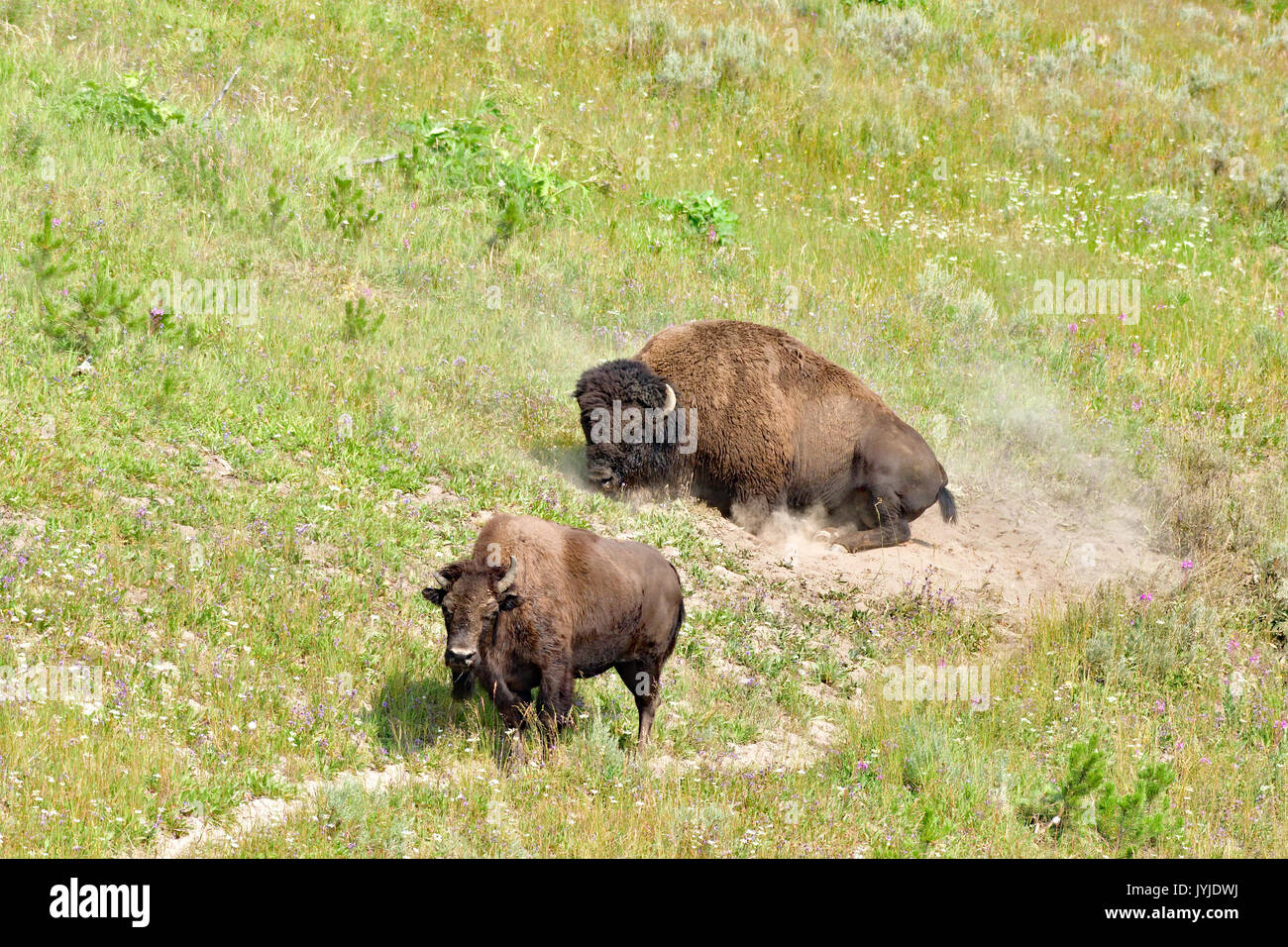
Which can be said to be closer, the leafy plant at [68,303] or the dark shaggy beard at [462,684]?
the dark shaggy beard at [462,684]

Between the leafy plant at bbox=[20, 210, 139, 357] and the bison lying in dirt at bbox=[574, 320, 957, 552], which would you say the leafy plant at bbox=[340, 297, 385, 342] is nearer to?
the leafy plant at bbox=[20, 210, 139, 357]

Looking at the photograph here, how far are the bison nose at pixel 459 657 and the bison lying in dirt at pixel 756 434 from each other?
15.1ft

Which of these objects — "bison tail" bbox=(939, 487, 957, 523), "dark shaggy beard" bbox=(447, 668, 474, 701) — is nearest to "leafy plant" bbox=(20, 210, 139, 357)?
"dark shaggy beard" bbox=(447, 668, 474, 701)

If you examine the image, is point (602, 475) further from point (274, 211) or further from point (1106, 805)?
point (1106, 805)

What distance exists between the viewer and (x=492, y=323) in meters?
12.9

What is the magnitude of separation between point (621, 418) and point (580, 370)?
195cm

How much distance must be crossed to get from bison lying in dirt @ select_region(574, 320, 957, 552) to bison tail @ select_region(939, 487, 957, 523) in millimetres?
14

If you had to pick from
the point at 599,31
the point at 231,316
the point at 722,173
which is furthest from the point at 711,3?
the point at 231,316

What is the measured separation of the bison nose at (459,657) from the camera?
250 inches

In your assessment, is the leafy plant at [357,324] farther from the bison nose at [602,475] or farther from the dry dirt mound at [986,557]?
the dry dirt mound at [986,557]

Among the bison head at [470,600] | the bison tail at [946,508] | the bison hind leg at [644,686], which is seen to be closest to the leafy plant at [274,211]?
the bison tail at [946,508]

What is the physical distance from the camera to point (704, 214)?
16.1 meters

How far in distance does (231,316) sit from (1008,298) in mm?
9075
